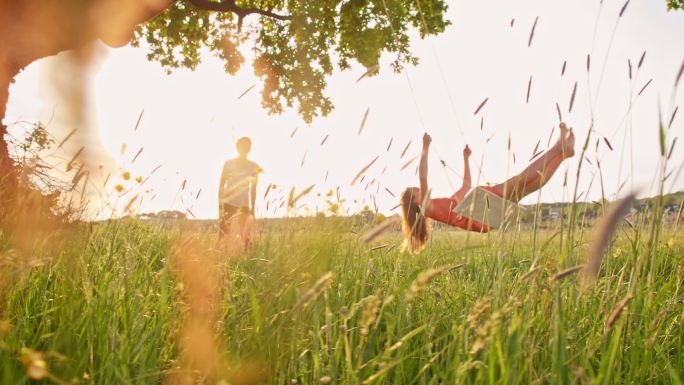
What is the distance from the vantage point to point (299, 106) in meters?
12.1

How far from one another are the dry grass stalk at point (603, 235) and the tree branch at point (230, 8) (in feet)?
33.7

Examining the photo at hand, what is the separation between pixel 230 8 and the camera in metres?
10.6

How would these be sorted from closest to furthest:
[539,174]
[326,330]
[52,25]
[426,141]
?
[326,330], [539,174], [426,141], [52,25]

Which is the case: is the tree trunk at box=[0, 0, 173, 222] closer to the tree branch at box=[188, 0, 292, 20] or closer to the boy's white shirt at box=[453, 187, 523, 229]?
the tree branch at box=[188, 0, 292, 20]

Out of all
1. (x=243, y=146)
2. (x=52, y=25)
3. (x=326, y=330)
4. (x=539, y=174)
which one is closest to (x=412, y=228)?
(x=326, y=330)

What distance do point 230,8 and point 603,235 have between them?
1089 centimetres

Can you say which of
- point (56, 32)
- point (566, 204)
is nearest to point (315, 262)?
point (566, 204)

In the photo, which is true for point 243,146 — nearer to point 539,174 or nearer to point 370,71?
point 539,174

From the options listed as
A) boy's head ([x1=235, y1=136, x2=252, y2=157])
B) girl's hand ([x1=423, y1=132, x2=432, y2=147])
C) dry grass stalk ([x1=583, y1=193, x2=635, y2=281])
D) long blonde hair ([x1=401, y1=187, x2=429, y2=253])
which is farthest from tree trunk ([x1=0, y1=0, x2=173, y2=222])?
dry grass stalk ([x1=583, y1=193, x2=635, y2=281])

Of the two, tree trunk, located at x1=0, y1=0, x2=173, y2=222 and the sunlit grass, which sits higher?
tree trunk, located at x1=0, y1=0, x2=173, y2=222

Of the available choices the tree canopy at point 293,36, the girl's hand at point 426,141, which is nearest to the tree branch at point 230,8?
the tree canopy at point 293,36

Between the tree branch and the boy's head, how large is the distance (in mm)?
3976

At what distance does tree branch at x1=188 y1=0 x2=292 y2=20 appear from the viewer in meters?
10.0

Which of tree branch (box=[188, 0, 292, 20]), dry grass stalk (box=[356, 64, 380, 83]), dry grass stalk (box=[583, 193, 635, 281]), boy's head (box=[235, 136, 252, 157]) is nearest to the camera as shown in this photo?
dry grass stalk (box=[583, 193, 635, 281])
